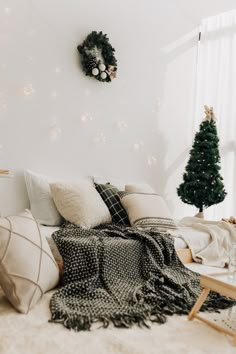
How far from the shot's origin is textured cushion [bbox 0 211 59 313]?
2051mm

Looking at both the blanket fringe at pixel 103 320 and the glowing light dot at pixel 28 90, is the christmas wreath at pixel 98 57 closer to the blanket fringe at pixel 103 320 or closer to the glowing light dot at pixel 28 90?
the glowing light dot at pixel 28 90

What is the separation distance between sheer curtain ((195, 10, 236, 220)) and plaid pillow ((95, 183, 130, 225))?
6.24ft

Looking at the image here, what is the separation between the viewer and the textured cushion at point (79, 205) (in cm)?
319

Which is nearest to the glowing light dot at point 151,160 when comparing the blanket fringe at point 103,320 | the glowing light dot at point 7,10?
the glowing light dot at point 7,10

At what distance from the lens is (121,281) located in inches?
100

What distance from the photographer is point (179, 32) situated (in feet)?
16.3

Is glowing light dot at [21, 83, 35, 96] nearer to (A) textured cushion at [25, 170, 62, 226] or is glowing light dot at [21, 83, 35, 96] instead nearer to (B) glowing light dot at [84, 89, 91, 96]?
(B) glowing light dot at [84, 89, 91, 96]

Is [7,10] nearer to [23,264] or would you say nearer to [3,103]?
[3,103]

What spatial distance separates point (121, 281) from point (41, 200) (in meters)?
1.18

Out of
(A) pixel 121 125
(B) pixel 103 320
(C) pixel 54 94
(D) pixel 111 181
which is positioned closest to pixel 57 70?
(C) pixel 54 94

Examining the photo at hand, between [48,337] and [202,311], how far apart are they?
0.95 m

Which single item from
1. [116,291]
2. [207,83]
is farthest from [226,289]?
[207,83]

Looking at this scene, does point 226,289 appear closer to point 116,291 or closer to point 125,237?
point 116,291

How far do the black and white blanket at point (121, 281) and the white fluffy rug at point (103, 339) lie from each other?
78 mm
